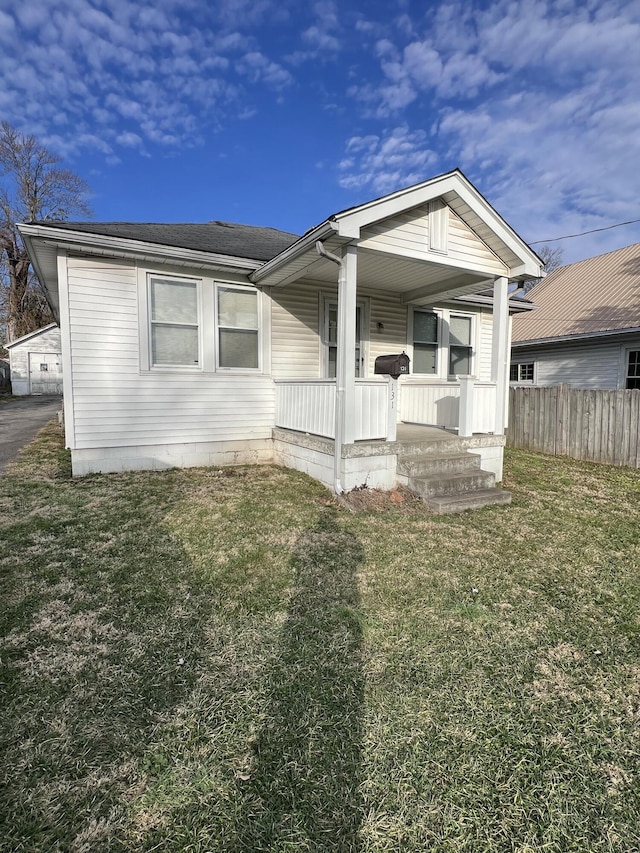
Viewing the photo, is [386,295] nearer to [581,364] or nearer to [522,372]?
[581,364]

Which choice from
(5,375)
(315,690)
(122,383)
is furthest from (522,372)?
(5,375)

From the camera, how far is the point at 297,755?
1723 mm

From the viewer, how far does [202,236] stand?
7680 millimetres

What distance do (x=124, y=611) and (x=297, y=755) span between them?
1.61 m

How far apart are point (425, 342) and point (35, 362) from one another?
2880 centimetres

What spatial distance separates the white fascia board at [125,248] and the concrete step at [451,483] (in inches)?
167

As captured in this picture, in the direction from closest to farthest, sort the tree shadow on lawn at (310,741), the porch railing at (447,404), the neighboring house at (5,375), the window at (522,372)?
the tree shadow on lawn at (310,741) < the porch railing at (447,404) < the window at (522,372) < the neighboring house at (5,375)

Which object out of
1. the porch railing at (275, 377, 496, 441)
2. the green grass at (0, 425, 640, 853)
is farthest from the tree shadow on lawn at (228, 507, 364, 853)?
the porch railing at (275, 377, 496, 441)

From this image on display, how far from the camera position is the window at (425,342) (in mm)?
8852

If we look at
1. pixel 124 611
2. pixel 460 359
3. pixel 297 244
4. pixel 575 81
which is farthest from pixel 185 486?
pixel 575 81

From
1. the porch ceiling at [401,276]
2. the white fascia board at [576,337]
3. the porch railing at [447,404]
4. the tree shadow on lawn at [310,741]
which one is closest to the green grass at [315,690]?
the tree shadow on lawn at [310,741]

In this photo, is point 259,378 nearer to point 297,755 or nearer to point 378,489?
point 378,489

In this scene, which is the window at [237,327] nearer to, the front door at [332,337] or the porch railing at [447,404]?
the front door at [332,337]

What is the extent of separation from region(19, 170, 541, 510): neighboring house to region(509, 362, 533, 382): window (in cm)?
841
